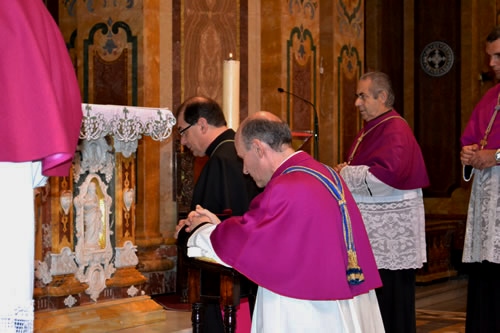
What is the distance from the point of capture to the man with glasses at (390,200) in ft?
19.7

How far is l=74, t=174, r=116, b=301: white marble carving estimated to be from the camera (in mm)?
5102

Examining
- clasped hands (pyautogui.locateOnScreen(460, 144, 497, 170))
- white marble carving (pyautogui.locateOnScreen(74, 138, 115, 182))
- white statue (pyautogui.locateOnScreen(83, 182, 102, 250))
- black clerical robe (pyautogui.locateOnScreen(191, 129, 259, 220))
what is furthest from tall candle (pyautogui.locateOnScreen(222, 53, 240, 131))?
clasped hands (pyautogui.locateOnScreen(460, 144, 497, 170))

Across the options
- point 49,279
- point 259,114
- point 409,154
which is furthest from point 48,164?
point 409,154

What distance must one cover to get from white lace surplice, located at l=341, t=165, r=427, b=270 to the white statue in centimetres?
183

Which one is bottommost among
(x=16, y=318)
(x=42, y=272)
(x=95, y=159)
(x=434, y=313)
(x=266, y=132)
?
(x=434, y=313)

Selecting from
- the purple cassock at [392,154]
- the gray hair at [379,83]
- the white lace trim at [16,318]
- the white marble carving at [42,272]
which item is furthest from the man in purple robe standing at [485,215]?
the white lace trim at [16,318]

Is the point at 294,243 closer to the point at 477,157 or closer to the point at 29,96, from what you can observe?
the point at 29,96

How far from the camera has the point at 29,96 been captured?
2480mm

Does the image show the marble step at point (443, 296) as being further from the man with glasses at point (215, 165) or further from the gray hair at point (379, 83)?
the man with glasses at point (215, 165)

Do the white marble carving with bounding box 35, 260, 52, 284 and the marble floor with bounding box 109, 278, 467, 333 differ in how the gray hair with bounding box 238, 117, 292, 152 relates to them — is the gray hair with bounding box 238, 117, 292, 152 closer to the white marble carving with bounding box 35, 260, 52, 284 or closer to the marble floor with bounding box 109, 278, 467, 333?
the white marble carving with bounding box 35, 260, 52, 284

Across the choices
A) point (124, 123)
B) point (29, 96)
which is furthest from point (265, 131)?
point (124, 123)

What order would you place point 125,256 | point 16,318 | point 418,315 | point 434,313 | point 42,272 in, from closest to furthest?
Answer: point 16,318, point 42,272, point 125,256, point 418,315, point 434,313

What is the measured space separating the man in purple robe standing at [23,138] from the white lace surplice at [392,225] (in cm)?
375

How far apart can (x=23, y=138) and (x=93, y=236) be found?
283cm
